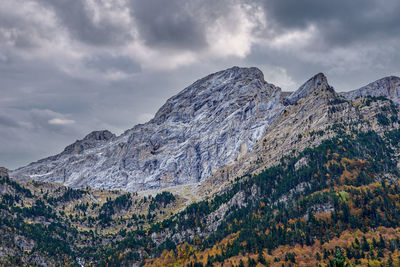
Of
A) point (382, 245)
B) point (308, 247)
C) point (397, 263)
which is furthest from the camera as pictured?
point (308, 247)

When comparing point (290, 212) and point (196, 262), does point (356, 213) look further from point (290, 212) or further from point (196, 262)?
point (196, 262)

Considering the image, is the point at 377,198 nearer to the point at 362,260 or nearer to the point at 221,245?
the point at 362,260

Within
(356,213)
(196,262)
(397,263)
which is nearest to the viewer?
(397,263)

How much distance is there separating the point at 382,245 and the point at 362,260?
13.3 meters

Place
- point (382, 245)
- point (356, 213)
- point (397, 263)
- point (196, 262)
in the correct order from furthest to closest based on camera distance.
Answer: point (196, 262) < point (356, 213) < point (382, 245) < point (397, 263)

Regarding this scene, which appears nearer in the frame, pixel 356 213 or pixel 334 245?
pixel 334 245

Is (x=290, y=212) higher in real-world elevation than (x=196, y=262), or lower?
higher

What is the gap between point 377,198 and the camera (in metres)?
180

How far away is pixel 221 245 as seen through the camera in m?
198

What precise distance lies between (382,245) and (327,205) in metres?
36.4

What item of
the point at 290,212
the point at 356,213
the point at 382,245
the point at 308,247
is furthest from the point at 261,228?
the point at 382,245

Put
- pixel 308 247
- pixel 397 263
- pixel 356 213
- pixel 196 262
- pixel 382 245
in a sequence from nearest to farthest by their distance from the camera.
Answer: pixel 397 263 → pixel 382 245 → pixel 308 247 → pixel 356 213 → pixel 196 262

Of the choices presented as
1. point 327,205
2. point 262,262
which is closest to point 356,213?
point 327,205

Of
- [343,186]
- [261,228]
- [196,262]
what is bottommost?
[196,262]
